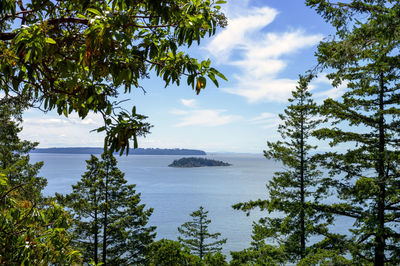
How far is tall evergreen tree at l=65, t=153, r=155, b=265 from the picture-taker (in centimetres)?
1950

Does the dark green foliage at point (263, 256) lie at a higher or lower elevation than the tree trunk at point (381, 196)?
lower

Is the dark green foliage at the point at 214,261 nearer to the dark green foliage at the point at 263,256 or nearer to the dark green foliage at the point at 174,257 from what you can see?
the dark green foliage at the point at 174,257

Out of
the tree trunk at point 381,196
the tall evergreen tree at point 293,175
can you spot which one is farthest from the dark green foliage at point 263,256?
the tree trunk at point 381,196

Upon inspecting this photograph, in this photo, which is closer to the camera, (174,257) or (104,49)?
(104,49)

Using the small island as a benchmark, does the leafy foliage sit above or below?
above

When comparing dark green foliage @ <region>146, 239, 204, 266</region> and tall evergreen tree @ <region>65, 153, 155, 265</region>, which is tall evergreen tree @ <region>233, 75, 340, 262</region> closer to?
dark green foliage @ <region>146, 239, 204, 266</region>

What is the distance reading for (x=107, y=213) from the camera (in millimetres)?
20391

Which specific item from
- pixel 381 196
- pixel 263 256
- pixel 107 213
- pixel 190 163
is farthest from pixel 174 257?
pixel 190 163

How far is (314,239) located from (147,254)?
28.3 metres

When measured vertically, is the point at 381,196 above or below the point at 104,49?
below

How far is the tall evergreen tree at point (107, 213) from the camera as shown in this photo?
64.0 ft

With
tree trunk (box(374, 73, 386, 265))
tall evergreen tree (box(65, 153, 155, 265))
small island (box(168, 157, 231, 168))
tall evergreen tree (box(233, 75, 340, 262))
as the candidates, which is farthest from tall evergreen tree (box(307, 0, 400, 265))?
small island (box(168, 157, 231, 168))

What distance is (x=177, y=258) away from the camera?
16.6m

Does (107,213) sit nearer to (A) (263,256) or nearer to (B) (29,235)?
(A) (263,256)
